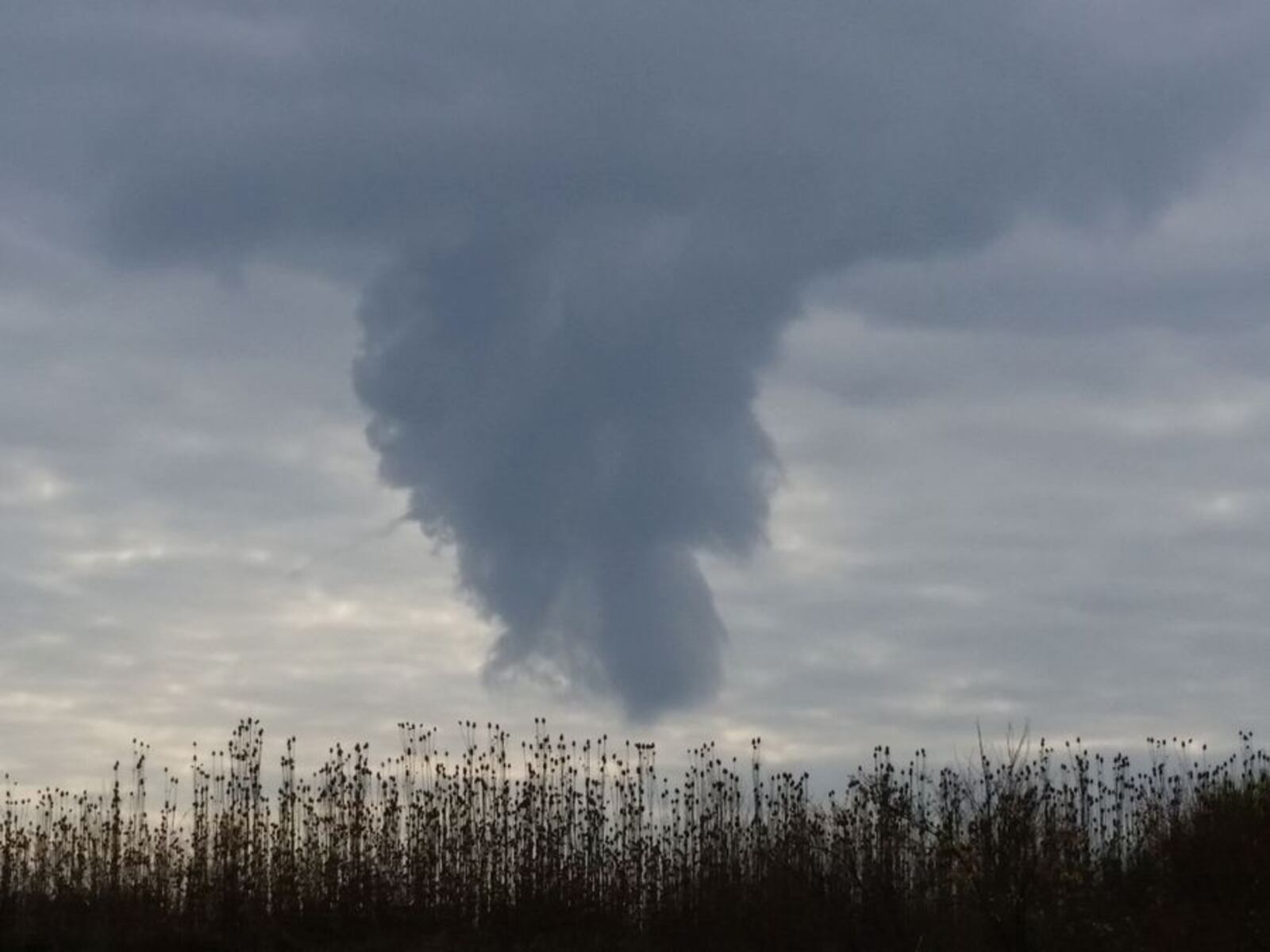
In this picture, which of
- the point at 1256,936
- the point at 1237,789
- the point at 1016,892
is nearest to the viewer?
the point at 1016,892

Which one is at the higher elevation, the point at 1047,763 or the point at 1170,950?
the point at 1047,763

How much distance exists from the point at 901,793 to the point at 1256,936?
492 centimetres

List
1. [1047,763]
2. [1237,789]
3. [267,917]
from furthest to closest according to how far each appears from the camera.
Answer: [1237,789], [1047,763], [267,917]

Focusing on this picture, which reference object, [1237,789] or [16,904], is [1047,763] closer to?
[1237,789]

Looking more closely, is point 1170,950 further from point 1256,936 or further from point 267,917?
point 267,917

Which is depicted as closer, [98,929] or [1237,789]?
[98,929]

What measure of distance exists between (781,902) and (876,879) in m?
1.38

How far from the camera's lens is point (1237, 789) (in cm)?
2628

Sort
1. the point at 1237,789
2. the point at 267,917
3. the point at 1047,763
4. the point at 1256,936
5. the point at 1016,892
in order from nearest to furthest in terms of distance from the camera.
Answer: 1. the point at 1016,892
2. the point at 1256,936
3. the point at 267,917
4. the point at 1047,763
5. the point at 1237,789

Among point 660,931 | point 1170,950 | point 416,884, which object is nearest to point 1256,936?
point 1170,950

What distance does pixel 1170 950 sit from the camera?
66.8 feet

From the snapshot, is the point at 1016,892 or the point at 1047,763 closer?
the point at 1016,892

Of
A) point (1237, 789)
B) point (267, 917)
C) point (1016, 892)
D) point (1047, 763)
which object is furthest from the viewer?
point (1237, 789)

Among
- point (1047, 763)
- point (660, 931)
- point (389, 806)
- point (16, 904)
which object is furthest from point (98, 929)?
point (1047, 763)
